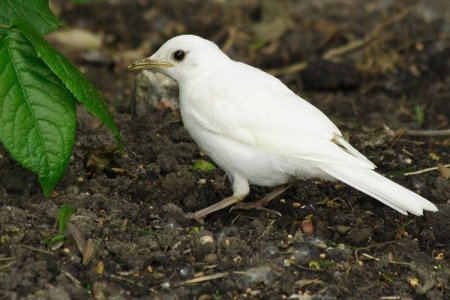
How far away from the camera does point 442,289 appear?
13.0ft

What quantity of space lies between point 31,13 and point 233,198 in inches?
58.9

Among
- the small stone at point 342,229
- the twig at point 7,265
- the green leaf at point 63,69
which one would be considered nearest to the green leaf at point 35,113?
the green leaf at point 63,69

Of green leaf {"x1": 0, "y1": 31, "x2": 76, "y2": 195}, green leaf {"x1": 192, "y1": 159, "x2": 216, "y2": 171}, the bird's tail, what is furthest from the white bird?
green leaf {"x1": 0, "y1": 31, "x2": 76, "y2": 195}

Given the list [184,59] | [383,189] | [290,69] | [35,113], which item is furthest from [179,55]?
[290,69]

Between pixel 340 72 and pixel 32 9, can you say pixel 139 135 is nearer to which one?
pixel 32 9

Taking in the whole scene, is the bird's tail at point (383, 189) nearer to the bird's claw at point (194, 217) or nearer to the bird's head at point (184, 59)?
the bird's claw at point (194, 217)

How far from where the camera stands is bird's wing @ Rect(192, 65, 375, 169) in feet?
14.1

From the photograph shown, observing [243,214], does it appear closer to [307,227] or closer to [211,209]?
[211,209]

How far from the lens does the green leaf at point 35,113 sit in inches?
160

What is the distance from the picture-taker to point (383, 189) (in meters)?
4.14

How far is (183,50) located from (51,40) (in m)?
3.50

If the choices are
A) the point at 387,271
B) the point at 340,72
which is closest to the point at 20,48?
the point at 387,271

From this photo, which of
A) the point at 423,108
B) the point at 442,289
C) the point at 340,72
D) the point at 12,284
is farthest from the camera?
the point at 340,72

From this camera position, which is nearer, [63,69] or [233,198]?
[63,69]
